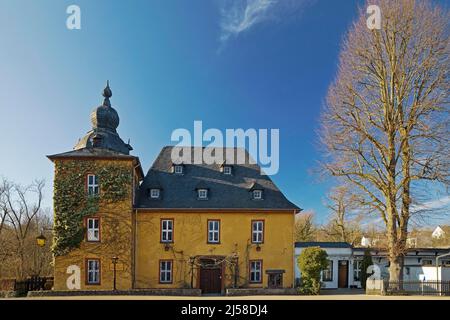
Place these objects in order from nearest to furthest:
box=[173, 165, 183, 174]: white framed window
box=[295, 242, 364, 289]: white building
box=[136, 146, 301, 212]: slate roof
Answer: box=[136, 146, 301, 212]: slate roof
box=[173, 165, 183, 174]: white framed window
box=[295, 242, 364, 289]: white building

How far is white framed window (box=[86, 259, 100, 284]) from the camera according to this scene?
18719 millimetres

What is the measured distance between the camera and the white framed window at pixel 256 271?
19844 millimetres

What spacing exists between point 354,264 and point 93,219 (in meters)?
18.4

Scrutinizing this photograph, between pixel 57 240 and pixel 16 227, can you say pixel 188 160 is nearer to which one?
pixel 57 240

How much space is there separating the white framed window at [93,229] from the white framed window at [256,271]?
9417 mm

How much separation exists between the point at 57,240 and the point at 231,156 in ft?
39.8

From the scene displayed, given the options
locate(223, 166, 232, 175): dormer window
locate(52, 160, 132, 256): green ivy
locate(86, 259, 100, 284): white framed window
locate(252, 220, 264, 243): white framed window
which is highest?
locate(223, 166, 232, 175): dormer window

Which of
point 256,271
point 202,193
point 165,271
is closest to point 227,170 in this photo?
point 202,193

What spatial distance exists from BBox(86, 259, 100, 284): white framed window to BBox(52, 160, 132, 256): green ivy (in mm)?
1256

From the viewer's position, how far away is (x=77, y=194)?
19.1 metres

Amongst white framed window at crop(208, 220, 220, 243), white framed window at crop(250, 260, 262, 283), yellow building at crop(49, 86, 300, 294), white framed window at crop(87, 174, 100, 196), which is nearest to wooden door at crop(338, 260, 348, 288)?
yellow building at crop(49, 86, 300, 294)

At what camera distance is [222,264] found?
19.7 m

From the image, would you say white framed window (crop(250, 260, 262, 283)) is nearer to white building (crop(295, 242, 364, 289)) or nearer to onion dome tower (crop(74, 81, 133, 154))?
white building (crop(295, 242, 364, 289))

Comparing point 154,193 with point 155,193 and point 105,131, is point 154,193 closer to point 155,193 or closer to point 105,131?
point 155,193
